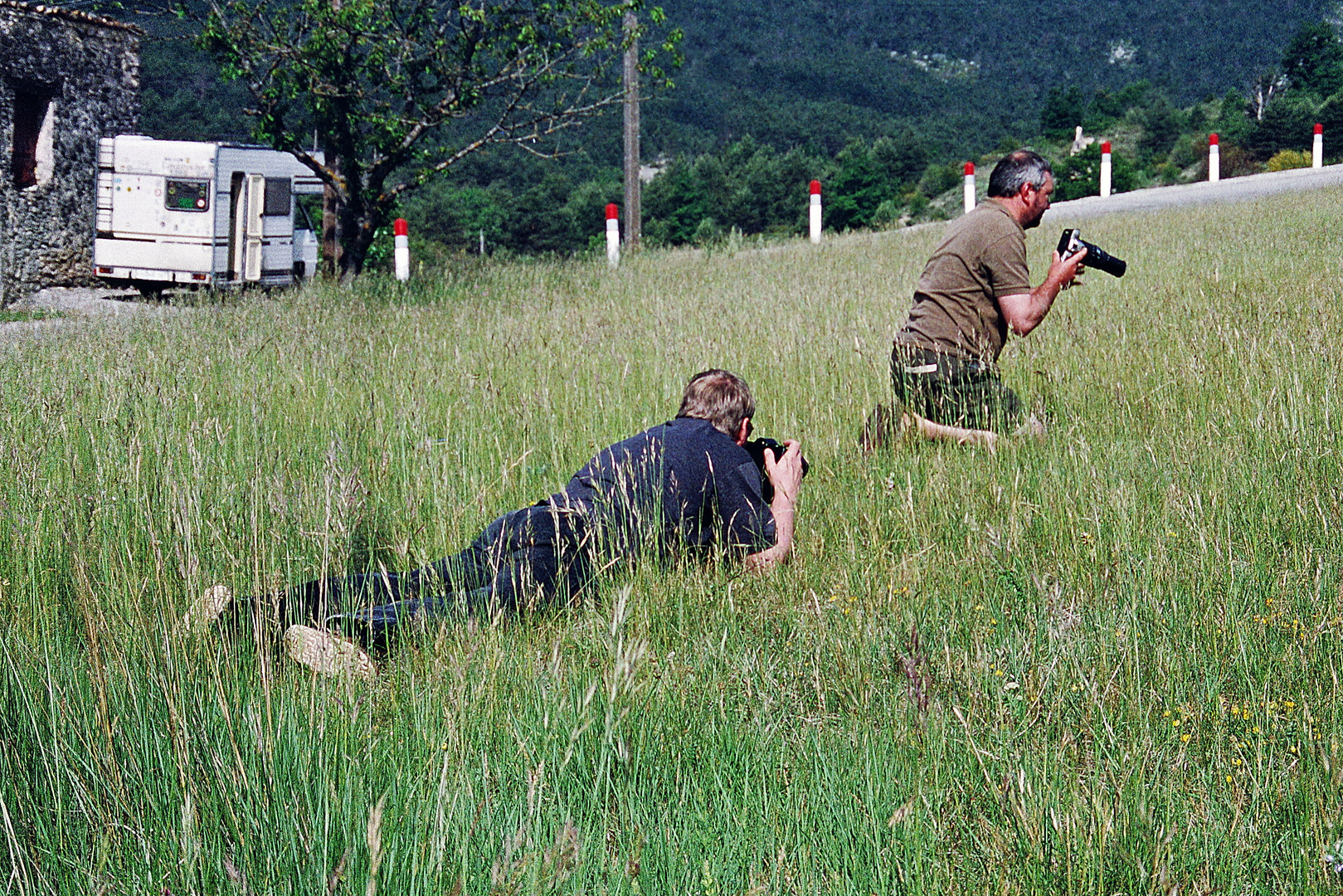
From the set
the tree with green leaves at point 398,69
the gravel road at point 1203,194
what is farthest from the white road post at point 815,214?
the tree with green leaves at point 398,69

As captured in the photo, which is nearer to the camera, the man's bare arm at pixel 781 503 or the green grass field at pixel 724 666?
the green grass field at pixel 724 666

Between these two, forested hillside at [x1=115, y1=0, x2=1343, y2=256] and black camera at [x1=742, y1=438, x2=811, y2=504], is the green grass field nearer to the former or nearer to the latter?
black camera at [x1=742, y1=438, x2=811, y2=504]

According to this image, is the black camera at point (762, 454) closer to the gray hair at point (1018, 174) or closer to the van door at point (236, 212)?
the gray hair at point (1018, 174)

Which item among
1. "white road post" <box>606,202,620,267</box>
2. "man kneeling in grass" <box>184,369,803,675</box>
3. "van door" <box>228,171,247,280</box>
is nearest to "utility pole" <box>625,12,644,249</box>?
"white road post" <box>606,202,620,267</box>

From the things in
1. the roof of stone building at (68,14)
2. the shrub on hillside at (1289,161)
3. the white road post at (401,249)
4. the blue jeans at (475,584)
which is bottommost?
the blue jeans at (475,584)

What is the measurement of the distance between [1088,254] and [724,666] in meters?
3.20

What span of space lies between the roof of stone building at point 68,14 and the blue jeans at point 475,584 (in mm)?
16385

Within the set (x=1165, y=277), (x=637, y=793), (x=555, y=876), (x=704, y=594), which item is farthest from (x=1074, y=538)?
(x=1165, y=277)

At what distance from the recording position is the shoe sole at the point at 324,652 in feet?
8.75

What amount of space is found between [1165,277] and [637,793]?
309 inches

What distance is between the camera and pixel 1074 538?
3.61m

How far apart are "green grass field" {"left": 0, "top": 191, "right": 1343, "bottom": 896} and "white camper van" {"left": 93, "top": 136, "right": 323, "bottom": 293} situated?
44.1 feet

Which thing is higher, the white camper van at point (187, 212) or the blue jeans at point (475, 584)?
the white camper van at point (187, 212)

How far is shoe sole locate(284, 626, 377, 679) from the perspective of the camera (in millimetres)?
2666
